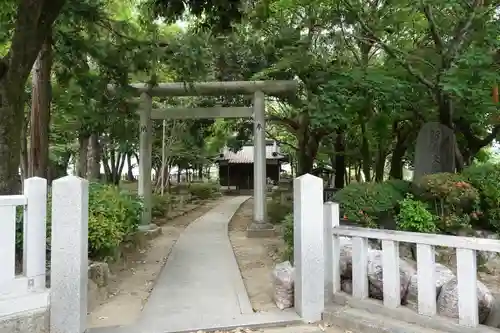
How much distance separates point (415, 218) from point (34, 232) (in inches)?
211

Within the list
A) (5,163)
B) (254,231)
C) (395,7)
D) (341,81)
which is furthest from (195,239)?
(395,7)

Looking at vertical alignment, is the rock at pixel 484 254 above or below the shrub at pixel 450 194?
below

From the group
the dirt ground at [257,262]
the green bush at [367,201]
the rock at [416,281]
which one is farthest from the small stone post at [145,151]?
the rock at [416,281]

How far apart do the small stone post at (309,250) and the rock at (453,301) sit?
45.7 inches

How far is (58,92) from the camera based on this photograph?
1137 cm

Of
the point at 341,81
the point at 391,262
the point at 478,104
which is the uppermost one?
the point at 341,81

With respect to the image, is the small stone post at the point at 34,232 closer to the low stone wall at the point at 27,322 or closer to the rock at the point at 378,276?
the low stone wall at the point at 27,322

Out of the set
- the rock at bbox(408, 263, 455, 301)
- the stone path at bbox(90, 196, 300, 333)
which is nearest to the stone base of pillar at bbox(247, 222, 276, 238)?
the stone path at bbox(90, 196, 300, 333)

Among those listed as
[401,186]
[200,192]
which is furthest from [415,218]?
[200,192]

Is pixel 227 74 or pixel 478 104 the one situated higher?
pixel 227 74

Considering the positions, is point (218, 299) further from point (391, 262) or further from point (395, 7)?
point (395, 7)

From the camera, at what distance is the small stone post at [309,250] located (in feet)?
14.5

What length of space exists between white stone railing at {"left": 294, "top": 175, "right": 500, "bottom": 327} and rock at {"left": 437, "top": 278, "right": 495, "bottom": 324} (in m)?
0.11

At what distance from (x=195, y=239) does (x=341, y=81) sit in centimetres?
485
